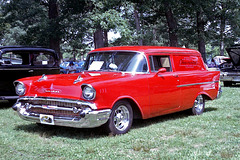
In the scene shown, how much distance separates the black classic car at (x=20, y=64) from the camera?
31.6 ft

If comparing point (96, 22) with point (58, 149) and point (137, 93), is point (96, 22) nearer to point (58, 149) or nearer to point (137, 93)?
point (137, 93)

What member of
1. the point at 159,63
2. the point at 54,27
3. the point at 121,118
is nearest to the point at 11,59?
the point at 159,63

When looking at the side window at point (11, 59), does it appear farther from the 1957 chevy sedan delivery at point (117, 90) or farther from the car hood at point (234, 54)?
the car hood at point (234, 54)

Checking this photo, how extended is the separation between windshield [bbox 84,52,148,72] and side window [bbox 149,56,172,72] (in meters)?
0.25

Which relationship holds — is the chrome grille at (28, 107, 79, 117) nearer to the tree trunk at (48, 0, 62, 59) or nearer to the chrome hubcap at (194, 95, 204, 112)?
the chrome hubcap at (194, 95, 204, 112)

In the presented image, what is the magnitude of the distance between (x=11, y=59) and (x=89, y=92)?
5.46 m

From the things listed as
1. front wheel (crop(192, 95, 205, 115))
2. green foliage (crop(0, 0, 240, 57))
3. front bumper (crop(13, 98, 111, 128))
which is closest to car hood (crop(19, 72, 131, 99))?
front bumper (crop(13, 98, 111, 128))

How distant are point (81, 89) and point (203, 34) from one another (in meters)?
21.2

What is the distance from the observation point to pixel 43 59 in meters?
11.0

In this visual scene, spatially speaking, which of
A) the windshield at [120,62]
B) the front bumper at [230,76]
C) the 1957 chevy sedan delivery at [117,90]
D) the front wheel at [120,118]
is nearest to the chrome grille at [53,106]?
the 1957 chevy sedan delivery at [117,90]

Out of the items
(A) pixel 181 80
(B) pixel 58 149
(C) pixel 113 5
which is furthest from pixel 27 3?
(B) pixel 58 149

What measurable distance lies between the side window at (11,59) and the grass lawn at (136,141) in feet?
9.09

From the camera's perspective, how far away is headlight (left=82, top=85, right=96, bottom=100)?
5492mm

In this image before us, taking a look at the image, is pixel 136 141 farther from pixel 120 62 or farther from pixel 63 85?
pixel 120 62
